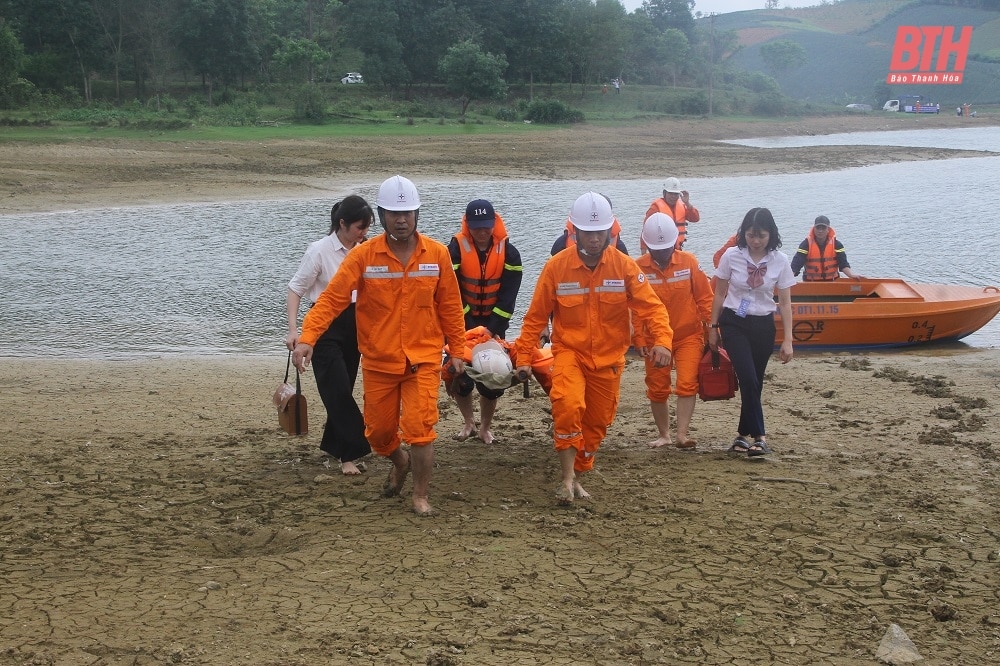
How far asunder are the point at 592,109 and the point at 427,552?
184 feet

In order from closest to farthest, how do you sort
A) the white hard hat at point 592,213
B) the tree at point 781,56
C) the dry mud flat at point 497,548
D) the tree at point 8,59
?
the dry mud flat at point 497,548 → the white hard hat at point 592,213 → the tree at point 8,59 → the tree at point 781,56

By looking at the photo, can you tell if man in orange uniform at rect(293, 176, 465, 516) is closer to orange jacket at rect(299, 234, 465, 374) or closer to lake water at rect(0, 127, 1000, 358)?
orange jacket at rect(299, 234, 465, 374)

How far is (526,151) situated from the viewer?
37250 mm

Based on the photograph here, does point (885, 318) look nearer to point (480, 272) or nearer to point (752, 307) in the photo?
point (752, 307)

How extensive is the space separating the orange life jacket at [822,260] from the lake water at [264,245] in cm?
215

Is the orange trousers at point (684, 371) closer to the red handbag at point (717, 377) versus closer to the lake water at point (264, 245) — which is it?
the red handbag at point (717, 377)

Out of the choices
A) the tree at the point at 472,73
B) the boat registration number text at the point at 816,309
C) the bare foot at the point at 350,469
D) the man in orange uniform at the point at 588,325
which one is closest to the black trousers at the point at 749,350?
the man in orange uniform at the point at 588,325

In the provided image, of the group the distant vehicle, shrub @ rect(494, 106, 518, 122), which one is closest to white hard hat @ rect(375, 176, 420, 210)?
shrub @ rect(494, 106, 518, 122)

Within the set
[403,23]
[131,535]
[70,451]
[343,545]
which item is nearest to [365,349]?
[343,545]

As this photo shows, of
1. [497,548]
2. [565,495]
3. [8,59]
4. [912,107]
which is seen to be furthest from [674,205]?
[912,107]

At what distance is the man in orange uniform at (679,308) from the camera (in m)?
7.50

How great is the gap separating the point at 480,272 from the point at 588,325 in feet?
4.31

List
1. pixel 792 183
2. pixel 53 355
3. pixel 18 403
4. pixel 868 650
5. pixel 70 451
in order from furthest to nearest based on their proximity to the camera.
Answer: pixel 792 183 → pixel 53 355 → pixel 18 403 → pixel 70 451 → pixel 868 650

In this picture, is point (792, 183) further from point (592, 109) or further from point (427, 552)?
point (427, 552)
